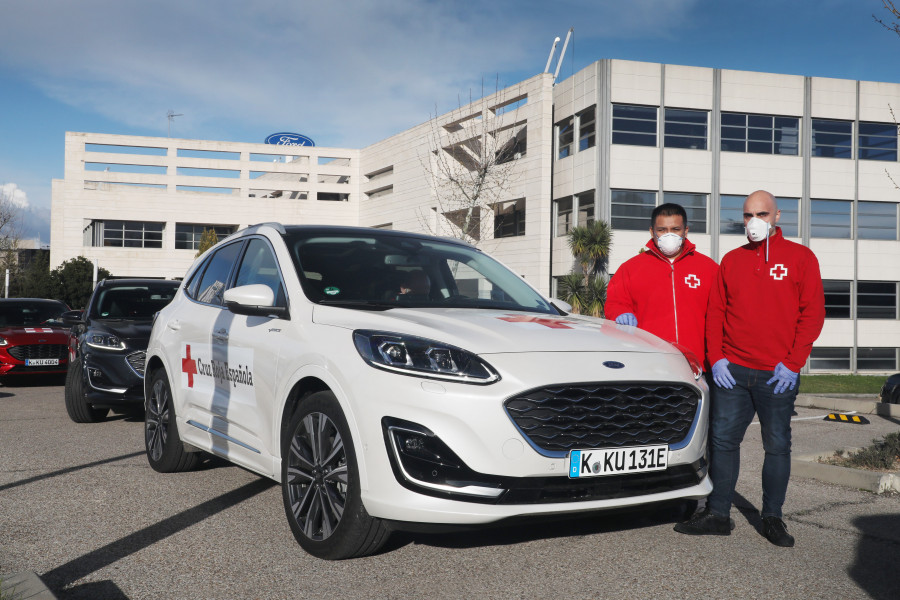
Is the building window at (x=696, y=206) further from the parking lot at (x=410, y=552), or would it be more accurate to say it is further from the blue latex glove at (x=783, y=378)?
the blue latex glove at (x=783, y=378)

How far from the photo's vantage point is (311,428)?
4117mm

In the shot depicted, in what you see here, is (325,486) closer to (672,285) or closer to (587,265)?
(672,285)

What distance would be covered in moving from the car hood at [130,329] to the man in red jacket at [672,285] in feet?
19.5

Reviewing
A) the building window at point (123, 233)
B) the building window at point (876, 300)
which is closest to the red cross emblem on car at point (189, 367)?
the building window at point (876, 300)

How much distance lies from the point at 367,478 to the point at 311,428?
565mm

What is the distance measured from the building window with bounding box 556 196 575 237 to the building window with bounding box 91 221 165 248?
38.6 m

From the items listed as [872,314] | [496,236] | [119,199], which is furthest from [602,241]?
[119,199]

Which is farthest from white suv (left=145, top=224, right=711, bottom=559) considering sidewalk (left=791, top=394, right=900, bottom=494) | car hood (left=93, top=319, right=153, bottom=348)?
car hood (left=93, top=319, right=153, bottom=348)

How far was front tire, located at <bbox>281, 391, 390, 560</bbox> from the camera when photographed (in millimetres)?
3814

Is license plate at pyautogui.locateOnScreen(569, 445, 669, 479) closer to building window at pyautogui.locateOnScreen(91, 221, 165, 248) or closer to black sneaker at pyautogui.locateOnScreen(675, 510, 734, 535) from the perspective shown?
black sneaker at pyautogui.locateOnScreen(675, 510, 734, 535)

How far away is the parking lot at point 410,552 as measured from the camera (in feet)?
12.1

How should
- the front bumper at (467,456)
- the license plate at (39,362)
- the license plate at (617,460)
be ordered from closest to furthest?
the front bumper at (467,456) → the license plate at (617,460) → the license plate at (39,362)

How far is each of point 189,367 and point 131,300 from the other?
5267 mm

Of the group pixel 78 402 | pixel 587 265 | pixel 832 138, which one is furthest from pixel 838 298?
pixel 78 402
